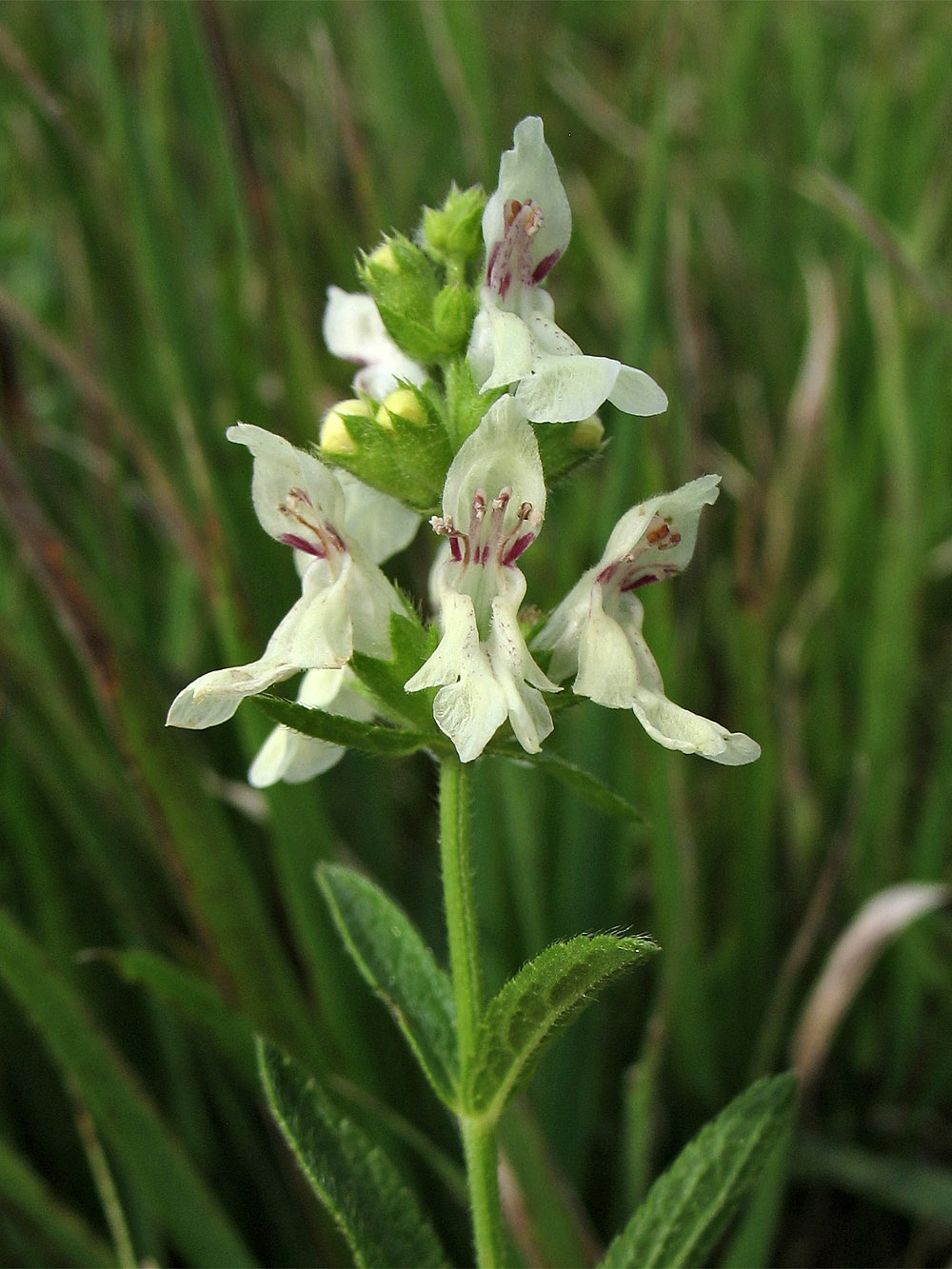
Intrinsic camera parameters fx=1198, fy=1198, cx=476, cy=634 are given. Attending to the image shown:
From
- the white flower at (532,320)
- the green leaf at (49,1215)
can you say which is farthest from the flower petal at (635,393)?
the green leaf at (49,1215)

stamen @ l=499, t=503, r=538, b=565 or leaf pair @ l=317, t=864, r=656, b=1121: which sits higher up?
stamen @ l=499, t=503, r=538, b=565

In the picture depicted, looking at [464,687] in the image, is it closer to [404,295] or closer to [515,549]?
[515,549]

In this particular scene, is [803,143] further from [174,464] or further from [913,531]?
[174,464]

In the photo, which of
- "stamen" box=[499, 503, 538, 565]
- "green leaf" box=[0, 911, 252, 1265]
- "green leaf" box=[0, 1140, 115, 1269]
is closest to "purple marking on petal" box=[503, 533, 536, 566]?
"stamen" box=[499, 503, 538, 565]

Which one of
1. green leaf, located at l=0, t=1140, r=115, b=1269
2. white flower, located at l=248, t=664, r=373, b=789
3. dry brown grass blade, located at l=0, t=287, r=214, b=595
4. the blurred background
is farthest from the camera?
dry brown grass blade, located at l=0, t=287, r=214, b=595

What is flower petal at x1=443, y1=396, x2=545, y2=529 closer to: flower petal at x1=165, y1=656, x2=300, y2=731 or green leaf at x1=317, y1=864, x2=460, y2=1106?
flower petal at x1=165, y1=656, x2=300, y2=731

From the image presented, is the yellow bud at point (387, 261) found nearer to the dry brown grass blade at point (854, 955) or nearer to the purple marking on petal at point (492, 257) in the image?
the purple marking on petal at point (492, 257)
